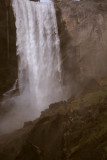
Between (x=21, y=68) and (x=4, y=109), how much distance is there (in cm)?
364

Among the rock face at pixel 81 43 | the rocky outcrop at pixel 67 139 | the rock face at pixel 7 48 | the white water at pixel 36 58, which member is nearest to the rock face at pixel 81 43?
the rock face at pixel 81 43

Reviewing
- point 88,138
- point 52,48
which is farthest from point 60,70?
point 88,138

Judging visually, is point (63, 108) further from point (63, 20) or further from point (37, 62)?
point (63, 20)

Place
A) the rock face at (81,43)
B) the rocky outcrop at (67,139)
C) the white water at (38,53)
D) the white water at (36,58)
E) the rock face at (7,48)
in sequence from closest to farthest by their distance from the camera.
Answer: the rocky outcrop at (67,139) → the rock face at (7,48) → the white water at (36,58) → the white water at (38,53) → the rock face at (81,43)

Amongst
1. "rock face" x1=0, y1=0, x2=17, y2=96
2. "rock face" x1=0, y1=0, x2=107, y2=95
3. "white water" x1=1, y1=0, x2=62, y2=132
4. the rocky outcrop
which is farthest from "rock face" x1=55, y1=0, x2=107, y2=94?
the rocky outcrop

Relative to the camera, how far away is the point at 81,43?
17.0m

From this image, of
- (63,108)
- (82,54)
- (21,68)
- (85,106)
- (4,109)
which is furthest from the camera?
(82,54)

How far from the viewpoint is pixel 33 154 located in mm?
7254

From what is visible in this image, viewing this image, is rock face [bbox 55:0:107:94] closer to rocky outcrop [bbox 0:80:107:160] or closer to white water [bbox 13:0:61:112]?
white water [bbox 13:0:61:112]

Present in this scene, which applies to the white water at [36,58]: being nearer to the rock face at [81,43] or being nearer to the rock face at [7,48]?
the rock face at [7,48]

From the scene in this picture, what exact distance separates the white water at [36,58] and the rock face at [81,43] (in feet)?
2.49

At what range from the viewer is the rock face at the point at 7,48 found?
47.9 feet

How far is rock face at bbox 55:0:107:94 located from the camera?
16.9m

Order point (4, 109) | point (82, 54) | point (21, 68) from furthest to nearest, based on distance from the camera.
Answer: point (82, 54) < point (21, 68) < point (4, 109)
